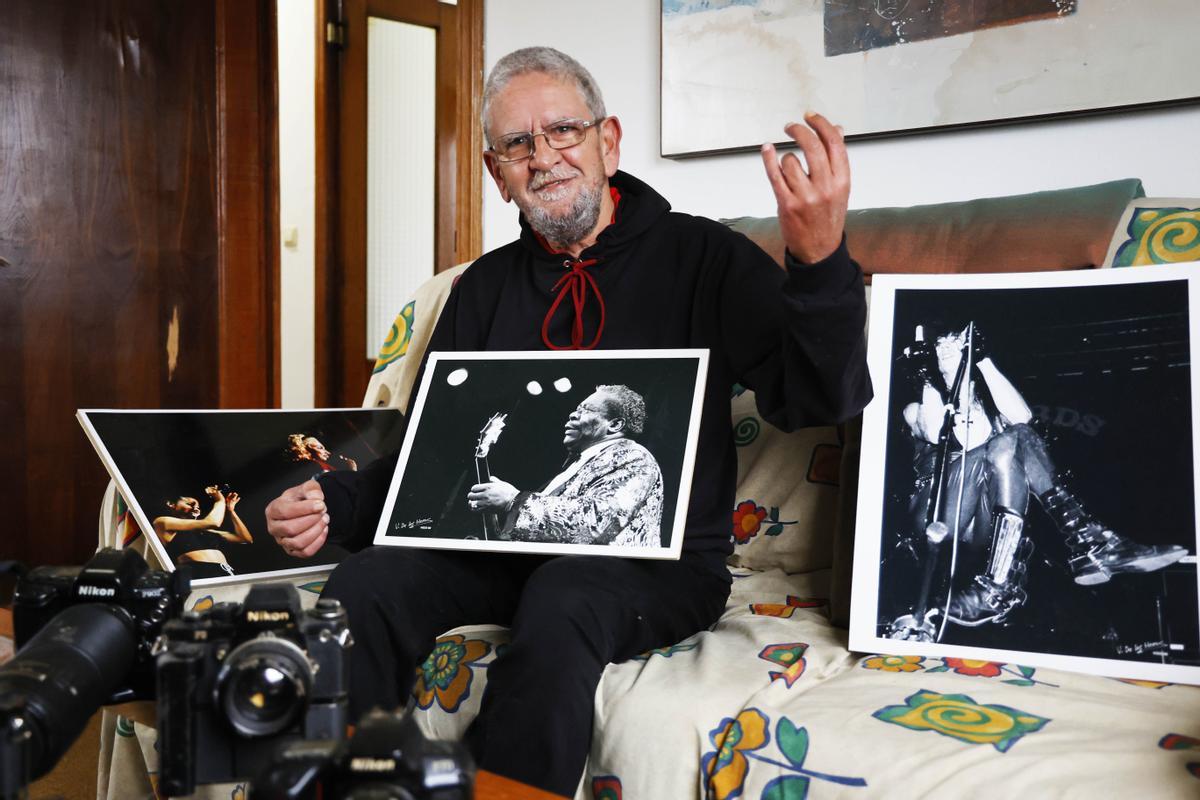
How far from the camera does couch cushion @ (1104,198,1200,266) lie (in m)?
1.21

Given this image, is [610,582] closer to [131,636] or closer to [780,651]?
[780,651]

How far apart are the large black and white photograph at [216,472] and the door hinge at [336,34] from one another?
2.26 metres

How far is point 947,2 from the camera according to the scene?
1624mm

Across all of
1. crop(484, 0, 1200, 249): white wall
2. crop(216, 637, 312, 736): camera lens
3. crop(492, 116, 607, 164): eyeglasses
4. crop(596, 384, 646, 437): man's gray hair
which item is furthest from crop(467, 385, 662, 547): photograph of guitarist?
crop(484, 0, 1200, 249): white wall

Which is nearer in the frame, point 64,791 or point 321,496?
point 321,496

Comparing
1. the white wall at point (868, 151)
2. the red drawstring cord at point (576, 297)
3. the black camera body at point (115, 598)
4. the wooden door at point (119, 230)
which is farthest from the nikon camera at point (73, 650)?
the wooden door at point (119, 230)

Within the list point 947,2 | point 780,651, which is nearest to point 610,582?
point 780,651

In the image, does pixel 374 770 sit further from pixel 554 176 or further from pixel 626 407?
pixel 554 176

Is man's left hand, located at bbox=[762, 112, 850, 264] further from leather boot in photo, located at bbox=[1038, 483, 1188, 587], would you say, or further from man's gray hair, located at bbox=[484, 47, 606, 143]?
man's gray hair, located at bbox=[484, 47, 606, 143]

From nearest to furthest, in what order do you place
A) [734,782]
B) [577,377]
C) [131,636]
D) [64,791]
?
[131,636]
[734,782]
[577,377]
[64,791]

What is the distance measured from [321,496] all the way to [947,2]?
128 cm

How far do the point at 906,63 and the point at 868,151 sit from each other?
0.52 feet

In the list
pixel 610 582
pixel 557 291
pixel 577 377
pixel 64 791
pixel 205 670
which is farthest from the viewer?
pixel 64 791

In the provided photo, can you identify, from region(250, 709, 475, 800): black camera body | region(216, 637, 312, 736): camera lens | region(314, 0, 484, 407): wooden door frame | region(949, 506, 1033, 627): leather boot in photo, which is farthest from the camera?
region(314, 0, 484, 407): wooden door frame
